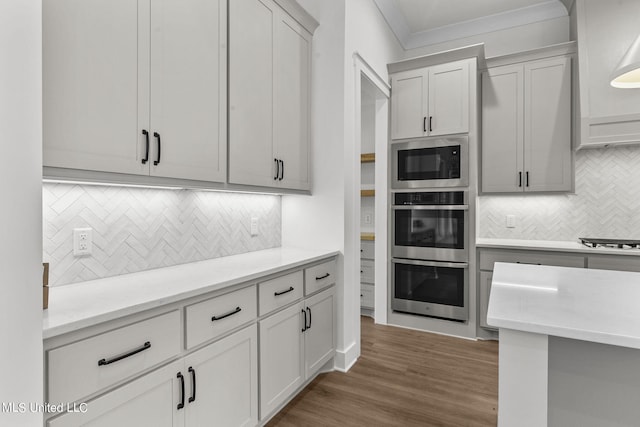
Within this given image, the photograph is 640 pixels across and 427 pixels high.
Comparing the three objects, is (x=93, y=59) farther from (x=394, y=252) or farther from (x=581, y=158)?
(x=581, y=158)

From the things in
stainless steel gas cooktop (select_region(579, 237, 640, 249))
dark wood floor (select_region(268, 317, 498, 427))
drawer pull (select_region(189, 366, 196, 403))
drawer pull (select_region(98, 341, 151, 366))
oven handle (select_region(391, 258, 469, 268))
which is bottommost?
dark wood floor (select_region(268, 317, 498, 427))

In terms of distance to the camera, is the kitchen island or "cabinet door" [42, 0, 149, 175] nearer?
the kitchen island

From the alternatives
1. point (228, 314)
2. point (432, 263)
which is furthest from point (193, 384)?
point (432, 263)

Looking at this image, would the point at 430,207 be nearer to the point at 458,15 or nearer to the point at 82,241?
the point at 458,15

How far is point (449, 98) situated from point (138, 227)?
116 inches

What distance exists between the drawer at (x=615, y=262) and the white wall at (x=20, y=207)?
3604mm

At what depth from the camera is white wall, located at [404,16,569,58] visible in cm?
349

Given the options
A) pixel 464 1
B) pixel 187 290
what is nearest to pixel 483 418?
pixel 187 290

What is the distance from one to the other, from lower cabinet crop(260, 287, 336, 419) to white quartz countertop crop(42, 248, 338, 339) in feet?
1.03

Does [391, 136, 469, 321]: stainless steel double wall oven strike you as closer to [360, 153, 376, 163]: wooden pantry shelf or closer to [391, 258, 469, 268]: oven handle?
[391, 258, 469, 268]: oven handle

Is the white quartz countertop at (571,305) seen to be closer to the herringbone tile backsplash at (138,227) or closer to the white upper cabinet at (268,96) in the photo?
the white upper cabinet at (268,96)

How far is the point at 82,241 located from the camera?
1.50 m

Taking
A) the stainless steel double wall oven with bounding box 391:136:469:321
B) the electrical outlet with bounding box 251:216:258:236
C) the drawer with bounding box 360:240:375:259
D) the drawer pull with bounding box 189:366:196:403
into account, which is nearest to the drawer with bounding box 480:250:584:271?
the stainless steel double wall oven with bounding box 391:136:469:321

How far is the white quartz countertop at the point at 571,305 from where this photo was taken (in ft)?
2.94
